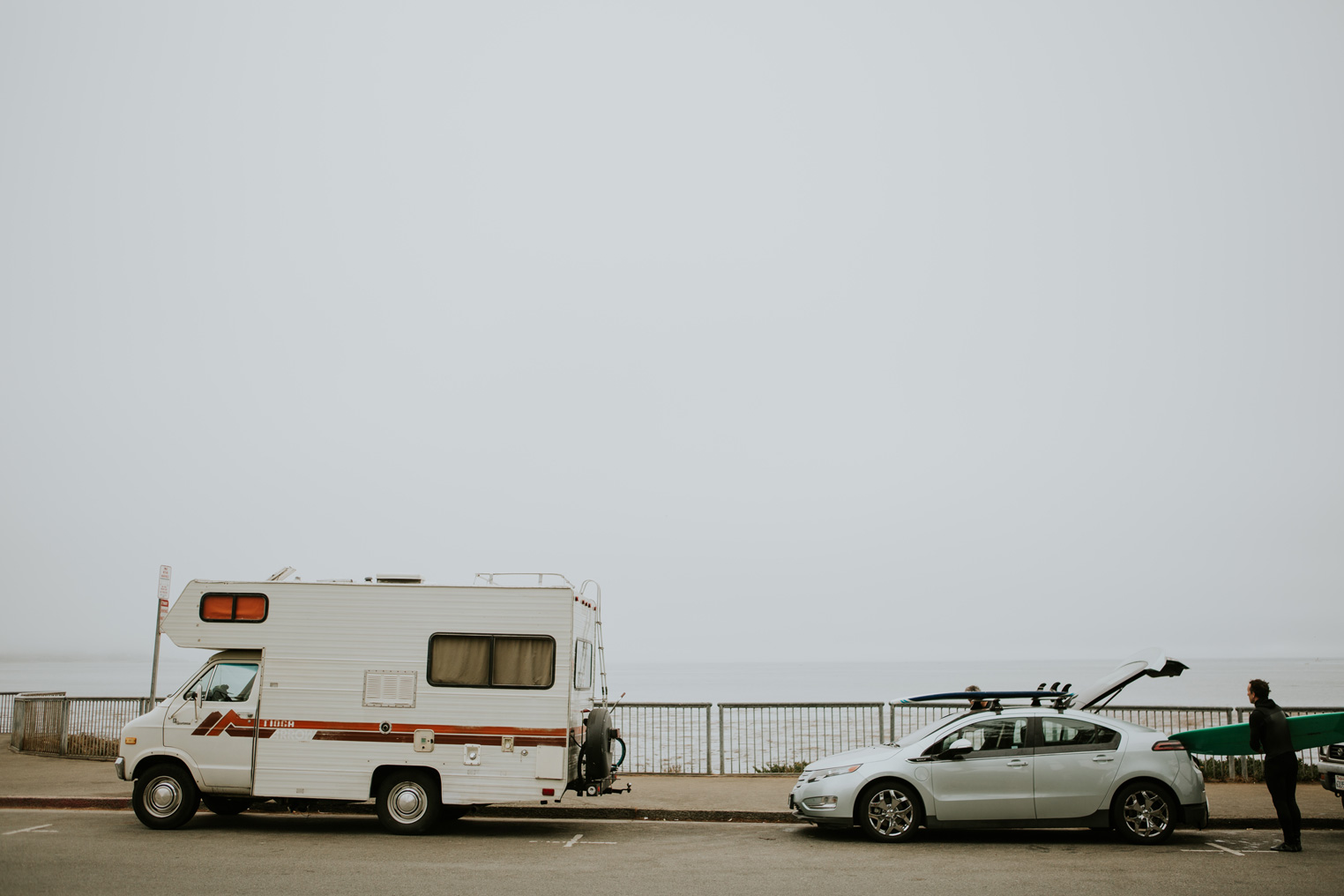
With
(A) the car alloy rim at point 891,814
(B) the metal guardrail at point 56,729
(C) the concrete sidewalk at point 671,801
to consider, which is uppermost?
(B) the metal guardrail at point 56,729

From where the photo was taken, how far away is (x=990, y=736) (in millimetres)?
11359

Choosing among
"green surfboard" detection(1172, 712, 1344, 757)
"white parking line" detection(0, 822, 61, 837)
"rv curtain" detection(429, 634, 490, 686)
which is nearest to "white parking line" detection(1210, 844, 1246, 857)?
"green surfboard" detection(1172, 712, 1344, 757)

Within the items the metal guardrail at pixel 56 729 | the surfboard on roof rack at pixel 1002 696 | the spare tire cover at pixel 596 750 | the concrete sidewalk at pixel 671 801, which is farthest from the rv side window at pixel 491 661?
the metal guardrail at pixel 56 729

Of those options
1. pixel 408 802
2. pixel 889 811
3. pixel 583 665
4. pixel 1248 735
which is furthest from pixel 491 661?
pixel 1248 735

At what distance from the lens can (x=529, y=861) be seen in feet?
33.4

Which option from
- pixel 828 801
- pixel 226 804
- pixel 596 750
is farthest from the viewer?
pixel 226 804

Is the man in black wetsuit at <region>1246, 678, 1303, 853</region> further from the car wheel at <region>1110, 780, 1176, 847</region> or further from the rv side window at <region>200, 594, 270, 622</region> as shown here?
the rv side window at <region>200, 594, 270, 622</region>

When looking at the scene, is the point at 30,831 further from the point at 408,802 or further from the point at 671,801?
the point at 671,801

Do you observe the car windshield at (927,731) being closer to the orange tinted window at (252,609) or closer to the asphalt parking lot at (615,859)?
the asphalt parking lot at (615,859)

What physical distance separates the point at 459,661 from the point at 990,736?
6117 millimetres

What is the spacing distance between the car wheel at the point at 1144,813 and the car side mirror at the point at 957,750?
165cm

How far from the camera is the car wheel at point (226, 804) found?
40.8ft

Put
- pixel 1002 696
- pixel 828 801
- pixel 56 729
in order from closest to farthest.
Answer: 1. pixel 828 801
2. pixel 1002 696
3. pixel 56 729

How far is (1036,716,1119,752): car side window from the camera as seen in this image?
11219 millimetres
